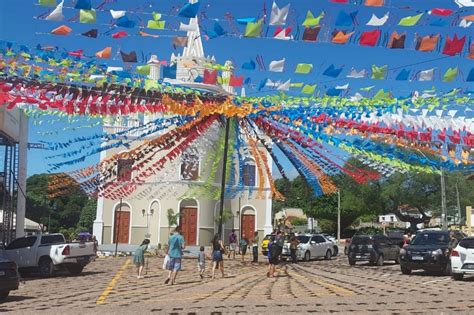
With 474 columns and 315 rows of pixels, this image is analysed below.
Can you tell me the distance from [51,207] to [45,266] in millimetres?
50458

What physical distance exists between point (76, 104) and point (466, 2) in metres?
11.8

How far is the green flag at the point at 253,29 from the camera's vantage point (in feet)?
37.6

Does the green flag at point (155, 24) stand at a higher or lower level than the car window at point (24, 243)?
higher

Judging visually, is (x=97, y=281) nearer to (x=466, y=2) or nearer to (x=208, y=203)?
(x=466, y=2)

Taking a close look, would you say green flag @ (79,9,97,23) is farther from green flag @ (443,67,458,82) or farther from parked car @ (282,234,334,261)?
parked car @ (282,234,334,261)

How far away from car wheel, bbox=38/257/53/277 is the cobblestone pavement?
61 centimetres

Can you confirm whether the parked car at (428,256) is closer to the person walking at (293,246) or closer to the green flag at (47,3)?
the person walking at (293,246)

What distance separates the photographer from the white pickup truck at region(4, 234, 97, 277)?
20.0m

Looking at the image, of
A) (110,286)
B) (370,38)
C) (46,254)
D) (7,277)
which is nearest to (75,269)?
(46,254)

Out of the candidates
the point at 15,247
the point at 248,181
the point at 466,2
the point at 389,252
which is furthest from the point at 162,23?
the point at 248,181

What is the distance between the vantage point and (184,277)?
19.3 m

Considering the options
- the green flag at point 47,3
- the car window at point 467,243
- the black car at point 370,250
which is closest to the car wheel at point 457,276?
the car window at point 467,243

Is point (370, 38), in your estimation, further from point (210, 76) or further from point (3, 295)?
point (3, 295)

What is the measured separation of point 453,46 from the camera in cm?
1211
